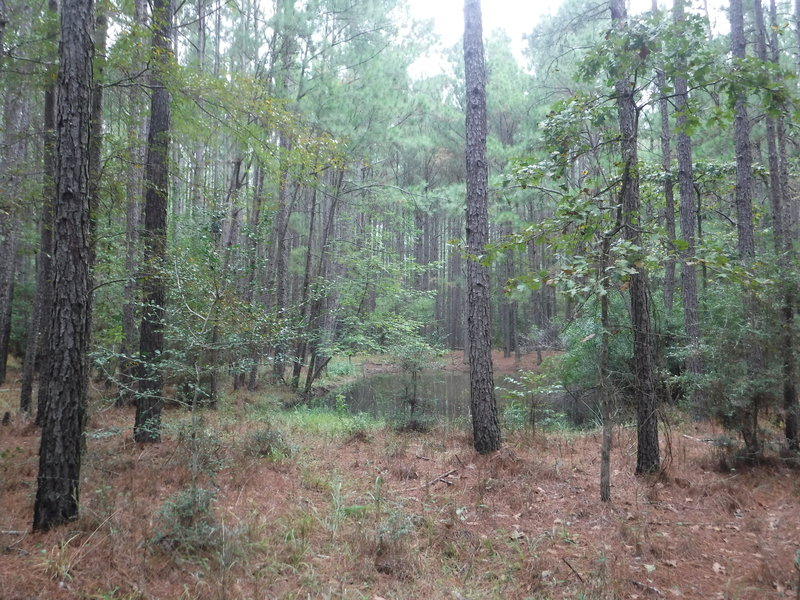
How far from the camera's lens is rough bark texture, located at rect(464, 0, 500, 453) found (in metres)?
6.25

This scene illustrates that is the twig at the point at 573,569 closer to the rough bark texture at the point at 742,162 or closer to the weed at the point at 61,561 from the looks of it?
the weed at the point at 61,561

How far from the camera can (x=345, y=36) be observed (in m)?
12.5

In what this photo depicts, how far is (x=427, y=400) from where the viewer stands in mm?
11445

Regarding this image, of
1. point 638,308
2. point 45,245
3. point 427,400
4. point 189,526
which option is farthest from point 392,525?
point 427,400

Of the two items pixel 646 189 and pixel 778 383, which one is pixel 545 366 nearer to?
pixel 646 189

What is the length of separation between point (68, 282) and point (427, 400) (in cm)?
898

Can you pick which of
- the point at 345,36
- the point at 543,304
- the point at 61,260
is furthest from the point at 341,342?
the point at 543,304

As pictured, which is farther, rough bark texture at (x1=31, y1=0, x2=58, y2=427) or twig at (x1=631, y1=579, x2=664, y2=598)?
rough bark texture at (x1=31, y1=0, x2=58, y2=427)

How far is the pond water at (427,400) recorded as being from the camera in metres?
10.3

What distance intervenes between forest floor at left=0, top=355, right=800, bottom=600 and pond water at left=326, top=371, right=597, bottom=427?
2.65 metres

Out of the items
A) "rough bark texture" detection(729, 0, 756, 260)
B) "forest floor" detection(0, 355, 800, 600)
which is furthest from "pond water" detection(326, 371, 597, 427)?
"rough bark texture" detection(729, 0, 756, 260)

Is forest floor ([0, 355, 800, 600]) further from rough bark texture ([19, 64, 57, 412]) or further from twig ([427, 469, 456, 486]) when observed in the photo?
rough bark texture ([19, 64, 57, 412])

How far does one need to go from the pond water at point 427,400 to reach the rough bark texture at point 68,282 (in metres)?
5.90

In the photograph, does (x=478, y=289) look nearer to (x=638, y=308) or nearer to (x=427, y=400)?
(x=638, y=308)
